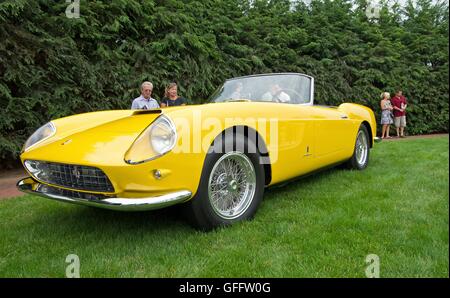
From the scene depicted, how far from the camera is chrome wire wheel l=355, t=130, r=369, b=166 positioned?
15.8ft

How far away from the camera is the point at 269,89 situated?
3.84 m

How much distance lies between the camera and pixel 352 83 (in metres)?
11.0

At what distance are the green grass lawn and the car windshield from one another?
1.04 metres

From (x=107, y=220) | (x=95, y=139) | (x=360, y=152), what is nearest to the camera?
(x=95, y=139)

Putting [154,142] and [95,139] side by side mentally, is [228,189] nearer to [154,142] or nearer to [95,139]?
[154,142]

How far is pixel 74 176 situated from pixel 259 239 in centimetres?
131

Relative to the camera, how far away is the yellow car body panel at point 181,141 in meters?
2.13

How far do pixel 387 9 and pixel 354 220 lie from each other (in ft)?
39.5

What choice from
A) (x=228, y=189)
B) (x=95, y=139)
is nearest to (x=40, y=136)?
(x=95, y=139)

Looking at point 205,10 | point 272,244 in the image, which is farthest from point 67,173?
point 205,10

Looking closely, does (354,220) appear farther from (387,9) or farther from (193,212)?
(387,9)

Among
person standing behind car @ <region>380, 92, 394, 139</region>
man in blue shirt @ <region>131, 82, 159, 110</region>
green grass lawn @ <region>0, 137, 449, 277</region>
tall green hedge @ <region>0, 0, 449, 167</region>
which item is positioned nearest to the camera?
green grass lawn @ <region>0, 137, 449, 277</region>

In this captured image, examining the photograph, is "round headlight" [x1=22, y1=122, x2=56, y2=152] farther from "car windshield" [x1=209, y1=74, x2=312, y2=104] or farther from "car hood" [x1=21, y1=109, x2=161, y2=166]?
"car windshield" [x1=209, y1=74, x2=312, y2=104]

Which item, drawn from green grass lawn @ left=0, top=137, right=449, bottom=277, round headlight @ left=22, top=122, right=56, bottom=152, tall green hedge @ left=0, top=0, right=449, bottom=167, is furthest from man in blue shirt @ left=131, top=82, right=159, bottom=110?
round headlight @ left=22, top=122, right=56, bottom=152
